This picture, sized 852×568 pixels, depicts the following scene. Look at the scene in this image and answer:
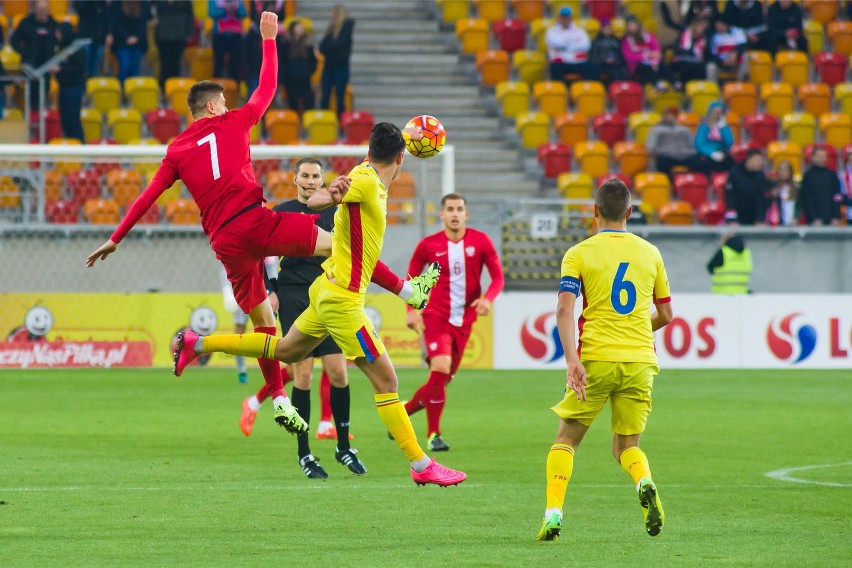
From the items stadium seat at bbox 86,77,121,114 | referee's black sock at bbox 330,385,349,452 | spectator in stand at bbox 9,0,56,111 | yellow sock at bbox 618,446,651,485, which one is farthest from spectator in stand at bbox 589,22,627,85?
yellow sock at bbox 618,446,651,485

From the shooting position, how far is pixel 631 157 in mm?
23422

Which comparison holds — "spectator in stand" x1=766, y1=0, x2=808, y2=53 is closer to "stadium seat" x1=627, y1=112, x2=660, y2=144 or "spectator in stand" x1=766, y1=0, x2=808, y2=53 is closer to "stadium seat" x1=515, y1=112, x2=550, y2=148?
"stadium seat" x1=627, y1=112, x2=660, y2=144

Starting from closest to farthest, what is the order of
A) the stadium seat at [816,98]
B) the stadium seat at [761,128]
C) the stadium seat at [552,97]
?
the stadium seat at [761,128], the stadium seat at [552,97], the stadium seat at [816,98]

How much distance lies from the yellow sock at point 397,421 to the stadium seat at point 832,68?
20013mm

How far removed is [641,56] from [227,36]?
7442 mm

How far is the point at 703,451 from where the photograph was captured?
36.2ft

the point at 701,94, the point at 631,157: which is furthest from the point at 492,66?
the point at 701,94

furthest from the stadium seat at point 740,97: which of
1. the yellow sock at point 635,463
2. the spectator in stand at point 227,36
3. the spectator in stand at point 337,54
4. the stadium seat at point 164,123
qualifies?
the yellow sock at point 635,463

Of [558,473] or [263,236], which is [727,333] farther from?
[558,473]

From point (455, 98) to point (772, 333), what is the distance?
8.12 metres

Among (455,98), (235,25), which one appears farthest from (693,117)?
(235,25)

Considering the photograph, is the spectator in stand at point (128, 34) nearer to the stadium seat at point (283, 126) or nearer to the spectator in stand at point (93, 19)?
the spectator in stand at point (93, 19)

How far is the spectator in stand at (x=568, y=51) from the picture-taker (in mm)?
24750

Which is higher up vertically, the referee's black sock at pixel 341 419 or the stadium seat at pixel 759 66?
the stadium seat at pixel 759 66
